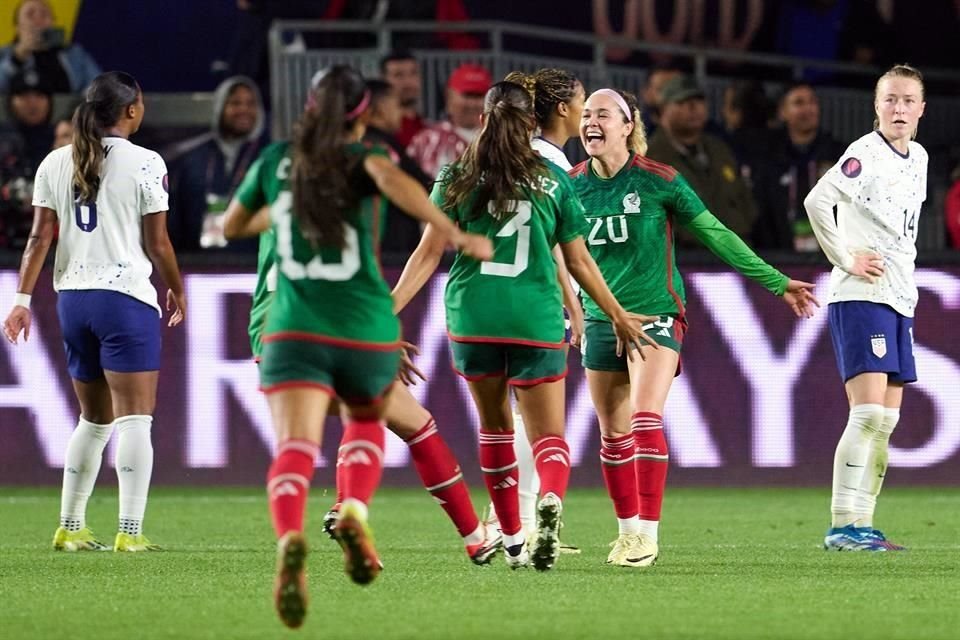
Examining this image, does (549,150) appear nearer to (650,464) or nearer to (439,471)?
(650,464)

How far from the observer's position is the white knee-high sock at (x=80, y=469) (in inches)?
368

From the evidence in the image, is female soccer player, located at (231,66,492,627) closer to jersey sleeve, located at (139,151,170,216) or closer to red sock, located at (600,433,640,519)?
red sock, located at (600,433,640,519)

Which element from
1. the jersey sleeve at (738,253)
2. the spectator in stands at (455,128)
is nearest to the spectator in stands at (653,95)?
the spectator in stands at (455,128)

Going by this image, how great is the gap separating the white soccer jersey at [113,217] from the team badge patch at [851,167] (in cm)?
337

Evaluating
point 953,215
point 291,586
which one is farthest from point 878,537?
point 953,215

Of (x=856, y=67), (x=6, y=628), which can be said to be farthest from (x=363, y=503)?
(x=856, y=67)

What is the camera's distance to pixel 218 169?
14016mm

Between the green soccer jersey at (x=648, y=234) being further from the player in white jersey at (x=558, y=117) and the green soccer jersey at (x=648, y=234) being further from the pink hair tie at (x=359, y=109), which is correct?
the pink hair tie at (x=359, y=109)

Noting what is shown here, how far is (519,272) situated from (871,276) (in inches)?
89.6

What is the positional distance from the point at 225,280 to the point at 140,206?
347cm

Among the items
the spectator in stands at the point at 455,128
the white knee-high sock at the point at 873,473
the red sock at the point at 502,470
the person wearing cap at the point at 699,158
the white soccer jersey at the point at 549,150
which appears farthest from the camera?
the spectator in stands at the point at 455,128

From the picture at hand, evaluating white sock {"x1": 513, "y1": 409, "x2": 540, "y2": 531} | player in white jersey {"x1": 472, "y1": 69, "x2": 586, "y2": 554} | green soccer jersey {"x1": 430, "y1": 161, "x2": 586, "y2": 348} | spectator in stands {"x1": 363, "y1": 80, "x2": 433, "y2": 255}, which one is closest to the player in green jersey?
player in white jersey {"x1": 472, "y1": 69, "x2": 586, "y2": 554}

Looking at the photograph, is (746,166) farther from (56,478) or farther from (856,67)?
(56,478)

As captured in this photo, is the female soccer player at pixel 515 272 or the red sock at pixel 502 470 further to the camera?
the red sock at pixel 502 470
